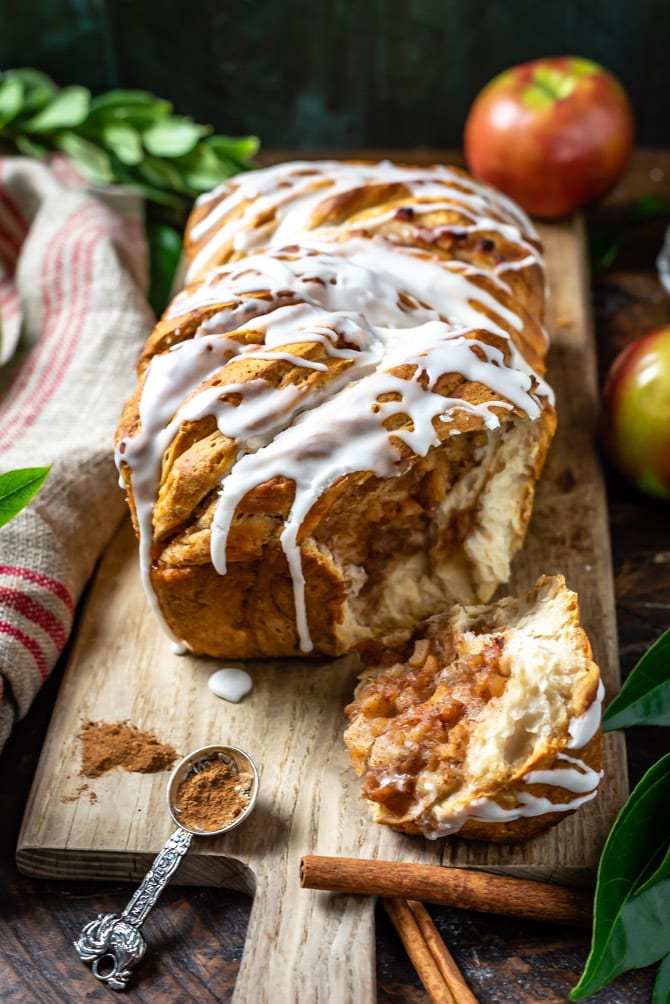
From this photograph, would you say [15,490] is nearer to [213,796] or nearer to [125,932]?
[213,796]

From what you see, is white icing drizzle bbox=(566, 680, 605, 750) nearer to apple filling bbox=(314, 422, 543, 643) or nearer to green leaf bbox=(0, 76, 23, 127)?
apple filling bbox=(314, 422, 543, 643)

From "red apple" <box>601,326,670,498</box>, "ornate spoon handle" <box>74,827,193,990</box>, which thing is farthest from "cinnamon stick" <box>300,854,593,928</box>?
"red apple" <box>601,326,670,498</box>

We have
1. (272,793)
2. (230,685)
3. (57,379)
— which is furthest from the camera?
(57,379)

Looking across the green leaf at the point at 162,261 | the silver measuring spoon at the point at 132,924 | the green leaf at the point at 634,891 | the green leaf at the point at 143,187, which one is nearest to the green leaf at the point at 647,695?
the green leaf at the point at 634,891

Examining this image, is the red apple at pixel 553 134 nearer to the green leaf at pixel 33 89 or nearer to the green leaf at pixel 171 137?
Answer: the green leaf at pixel 171 137

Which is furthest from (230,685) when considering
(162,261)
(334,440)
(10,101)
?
(10,101)
